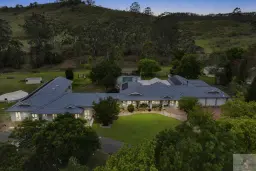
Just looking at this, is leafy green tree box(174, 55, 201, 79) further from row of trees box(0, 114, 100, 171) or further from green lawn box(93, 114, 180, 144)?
row of trees box(0, 114, 100, 171)

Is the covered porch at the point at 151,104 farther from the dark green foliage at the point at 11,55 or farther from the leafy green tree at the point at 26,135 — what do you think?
the dark green foliage at the point at 11,55

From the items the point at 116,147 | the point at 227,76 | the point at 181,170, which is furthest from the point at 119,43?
the point at 181,170

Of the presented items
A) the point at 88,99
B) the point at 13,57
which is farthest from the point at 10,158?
the point at 13,57

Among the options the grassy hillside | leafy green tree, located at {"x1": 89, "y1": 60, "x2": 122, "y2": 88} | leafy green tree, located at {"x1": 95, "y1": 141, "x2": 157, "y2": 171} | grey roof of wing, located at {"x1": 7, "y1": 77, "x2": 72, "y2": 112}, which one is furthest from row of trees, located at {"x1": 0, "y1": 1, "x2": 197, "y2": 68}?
leafy green tree, located at {"x1": 95, "y1": 141, "x2": 157, "y2": 171}

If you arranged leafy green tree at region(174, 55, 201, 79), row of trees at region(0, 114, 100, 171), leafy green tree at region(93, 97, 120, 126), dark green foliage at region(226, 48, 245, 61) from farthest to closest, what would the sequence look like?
dark green foliage at region(226, 48, 245, 61), leafy green tree at region(174, 55, 201, 79), leafy green tree at region(93, 97, 120, 126), row of trees at region(0, 114, 100, 171)

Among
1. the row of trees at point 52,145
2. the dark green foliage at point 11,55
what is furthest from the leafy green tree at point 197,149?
the dark green foliage at point 11,55
